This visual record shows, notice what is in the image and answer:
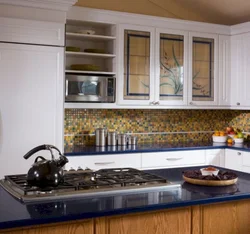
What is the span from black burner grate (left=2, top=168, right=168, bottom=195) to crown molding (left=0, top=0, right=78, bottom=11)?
1.83 m

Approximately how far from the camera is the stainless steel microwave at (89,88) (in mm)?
4266

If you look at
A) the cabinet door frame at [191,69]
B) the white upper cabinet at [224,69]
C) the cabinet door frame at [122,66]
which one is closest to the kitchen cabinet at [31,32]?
the cabinet door frame at [122,66]

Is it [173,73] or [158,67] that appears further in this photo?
[173,73]

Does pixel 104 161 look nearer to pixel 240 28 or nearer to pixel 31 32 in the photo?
pixel 31 32

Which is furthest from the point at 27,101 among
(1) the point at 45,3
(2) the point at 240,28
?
(2) the point at 240,28

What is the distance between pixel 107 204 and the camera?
2029 millimetres

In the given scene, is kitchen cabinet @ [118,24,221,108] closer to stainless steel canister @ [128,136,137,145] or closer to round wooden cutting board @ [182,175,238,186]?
stainless steel canister @ [128,136,137,145]

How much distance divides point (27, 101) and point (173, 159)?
5.67ft

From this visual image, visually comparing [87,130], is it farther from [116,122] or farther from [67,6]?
[67,6]

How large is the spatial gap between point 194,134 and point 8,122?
2.64 meters

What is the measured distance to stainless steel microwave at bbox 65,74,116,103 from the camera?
4266mm

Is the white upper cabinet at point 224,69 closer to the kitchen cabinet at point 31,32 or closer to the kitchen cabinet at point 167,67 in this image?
the kitchen cabinet at point 167,67

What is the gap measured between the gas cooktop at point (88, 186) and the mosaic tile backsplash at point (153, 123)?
2.07m

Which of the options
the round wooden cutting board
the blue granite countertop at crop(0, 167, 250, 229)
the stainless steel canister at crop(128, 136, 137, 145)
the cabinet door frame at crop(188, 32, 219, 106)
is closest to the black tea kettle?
the blue granite countertop at crop(0, 167, 250, 229)
